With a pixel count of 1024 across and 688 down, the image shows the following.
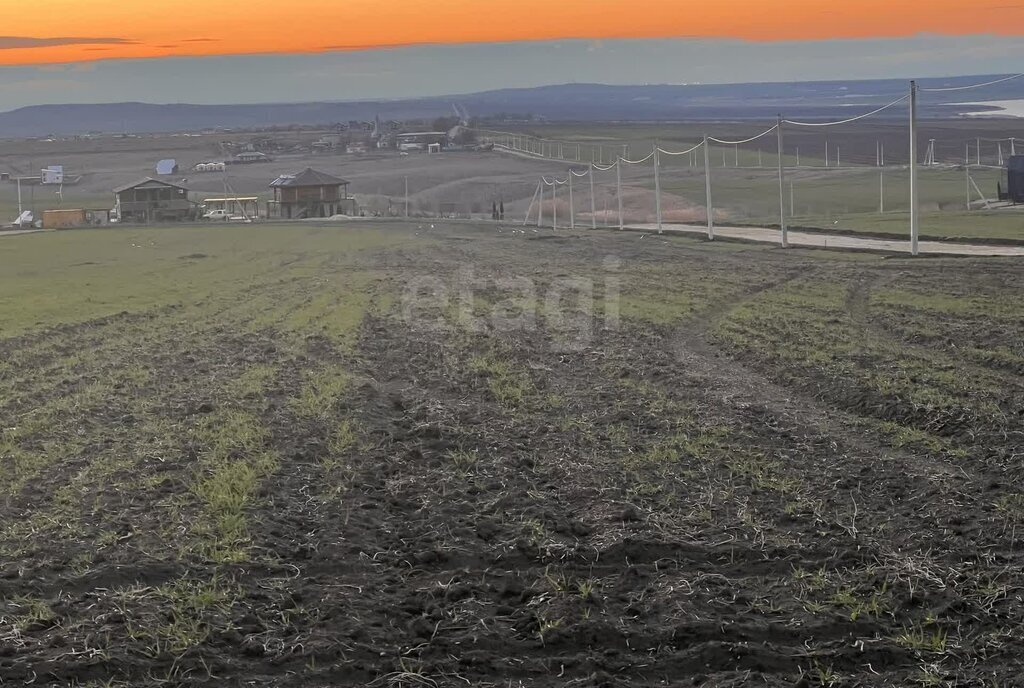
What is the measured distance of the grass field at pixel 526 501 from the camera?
6105mm

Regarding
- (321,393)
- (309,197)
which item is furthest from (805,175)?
A: (321,393)

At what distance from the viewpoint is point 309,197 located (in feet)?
295

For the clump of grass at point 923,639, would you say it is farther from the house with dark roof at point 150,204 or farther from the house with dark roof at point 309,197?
the house with dark roof at point 150,204

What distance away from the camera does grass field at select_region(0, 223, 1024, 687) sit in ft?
20.0

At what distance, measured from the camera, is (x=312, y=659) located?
6.06m

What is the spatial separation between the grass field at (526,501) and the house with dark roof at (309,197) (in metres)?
69.6

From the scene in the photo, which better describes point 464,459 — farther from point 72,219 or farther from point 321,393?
point 72,219

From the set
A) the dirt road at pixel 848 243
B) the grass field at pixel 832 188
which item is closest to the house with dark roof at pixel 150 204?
the grass field at pixel 832 188

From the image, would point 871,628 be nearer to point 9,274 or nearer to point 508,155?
point 9,274

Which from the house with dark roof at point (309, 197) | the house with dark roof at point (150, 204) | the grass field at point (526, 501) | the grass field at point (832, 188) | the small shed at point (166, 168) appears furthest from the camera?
the small shed at point (166, 168)

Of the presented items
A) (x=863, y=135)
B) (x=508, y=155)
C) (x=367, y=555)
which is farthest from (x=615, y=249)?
(x=863, y=135)

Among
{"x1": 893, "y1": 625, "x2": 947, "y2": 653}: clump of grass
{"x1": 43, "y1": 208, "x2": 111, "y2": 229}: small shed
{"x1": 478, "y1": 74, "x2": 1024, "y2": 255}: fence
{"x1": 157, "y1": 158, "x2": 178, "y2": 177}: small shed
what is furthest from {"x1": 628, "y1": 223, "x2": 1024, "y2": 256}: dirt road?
{"x1": 157, "y1": 158, "x2": 178, "y2": 177}: small shed

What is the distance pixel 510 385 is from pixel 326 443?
123 inches

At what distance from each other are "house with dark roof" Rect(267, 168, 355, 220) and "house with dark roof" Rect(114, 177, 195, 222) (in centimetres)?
619
